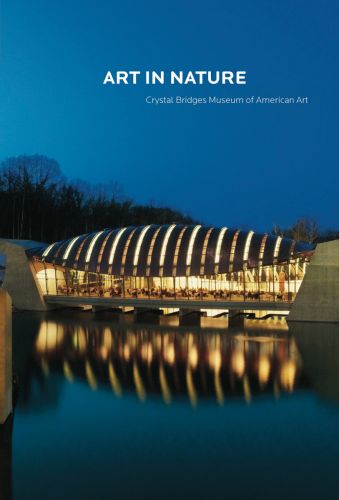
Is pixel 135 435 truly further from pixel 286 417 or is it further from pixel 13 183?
pixel 13 183

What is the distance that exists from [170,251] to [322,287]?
11089mm

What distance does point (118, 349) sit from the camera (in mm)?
26969

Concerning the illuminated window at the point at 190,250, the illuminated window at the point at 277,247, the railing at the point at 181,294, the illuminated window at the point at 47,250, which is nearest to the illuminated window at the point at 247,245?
the illuminated window at the point at 277,247

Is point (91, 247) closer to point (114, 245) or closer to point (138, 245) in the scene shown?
point (114, 245)

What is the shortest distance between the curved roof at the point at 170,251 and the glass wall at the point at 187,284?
66 centimetres

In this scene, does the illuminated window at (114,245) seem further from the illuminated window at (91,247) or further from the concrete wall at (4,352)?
the concrete wall at (4,352)

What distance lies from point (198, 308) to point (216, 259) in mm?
3624

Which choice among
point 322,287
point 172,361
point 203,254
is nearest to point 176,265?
point 203,254

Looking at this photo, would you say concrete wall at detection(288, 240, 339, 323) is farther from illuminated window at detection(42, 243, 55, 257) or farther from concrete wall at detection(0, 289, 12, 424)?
concrete wall at detection(0, 289, 12, 424)

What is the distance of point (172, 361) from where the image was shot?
2412 cm

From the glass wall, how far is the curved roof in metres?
0.66

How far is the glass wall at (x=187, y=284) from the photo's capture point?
37.8 meters

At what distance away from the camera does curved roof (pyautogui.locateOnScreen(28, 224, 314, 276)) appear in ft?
126

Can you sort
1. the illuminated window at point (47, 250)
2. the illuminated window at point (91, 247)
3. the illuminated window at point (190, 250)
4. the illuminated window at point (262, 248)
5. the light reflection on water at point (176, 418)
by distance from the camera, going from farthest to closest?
the illuminated window at point (47, 250) < the illuminated window at point (91, 247) < the illuminated window at point (190, 250) < the illuminated window at point (262, 248) < the light reflection on water at point (176, 418)
